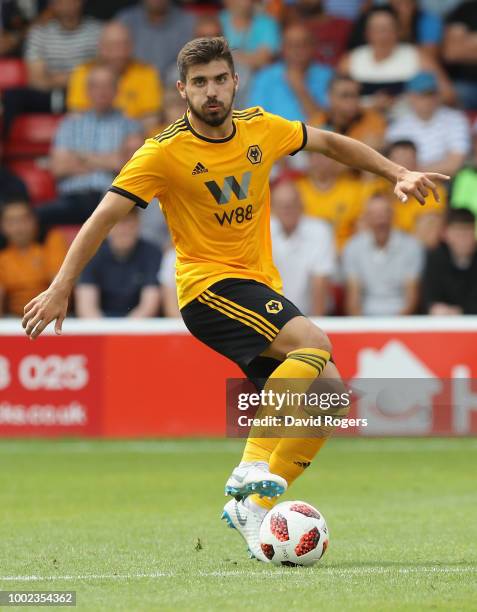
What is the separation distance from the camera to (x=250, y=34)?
16.3 metres

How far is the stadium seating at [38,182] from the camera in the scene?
15962 mm

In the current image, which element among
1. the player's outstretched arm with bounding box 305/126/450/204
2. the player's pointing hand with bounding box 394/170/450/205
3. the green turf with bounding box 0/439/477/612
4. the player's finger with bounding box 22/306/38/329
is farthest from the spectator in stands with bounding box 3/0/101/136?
the player's finger with bounding box 22/306/38/329

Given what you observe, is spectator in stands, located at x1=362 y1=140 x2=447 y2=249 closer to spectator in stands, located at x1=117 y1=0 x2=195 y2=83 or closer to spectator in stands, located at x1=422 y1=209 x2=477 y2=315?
spectator in stands, located at x1=422 y1=209 x2=477 y2=315

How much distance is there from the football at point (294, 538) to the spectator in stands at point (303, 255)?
713 centimetres

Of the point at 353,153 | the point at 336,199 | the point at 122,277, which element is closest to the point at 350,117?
the point at 336,199

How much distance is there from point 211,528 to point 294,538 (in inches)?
62.8

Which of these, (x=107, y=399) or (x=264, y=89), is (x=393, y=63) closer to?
(x=264, y=89)

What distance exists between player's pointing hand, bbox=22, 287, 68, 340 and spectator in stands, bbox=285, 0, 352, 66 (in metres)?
10.9

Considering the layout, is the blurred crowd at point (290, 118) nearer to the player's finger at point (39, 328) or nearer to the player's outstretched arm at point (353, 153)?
the player's outstretched arm at point (353, 153)

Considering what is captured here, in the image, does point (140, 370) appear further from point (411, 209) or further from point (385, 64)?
point (385, 64)

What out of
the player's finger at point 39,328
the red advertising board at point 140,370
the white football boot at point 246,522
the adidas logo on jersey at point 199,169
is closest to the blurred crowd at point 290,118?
the red advertising board at point 140,370

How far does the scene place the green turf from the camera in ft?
18.0

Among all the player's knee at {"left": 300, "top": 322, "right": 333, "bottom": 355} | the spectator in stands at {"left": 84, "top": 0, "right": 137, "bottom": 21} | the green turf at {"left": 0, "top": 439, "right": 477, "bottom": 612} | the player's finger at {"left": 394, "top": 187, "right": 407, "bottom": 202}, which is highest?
the spectator in stands at {"left": 84, "top": 0, "right": 137, "bottom": 21}

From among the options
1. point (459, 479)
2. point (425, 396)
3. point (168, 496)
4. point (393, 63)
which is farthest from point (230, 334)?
point (393, 63)
